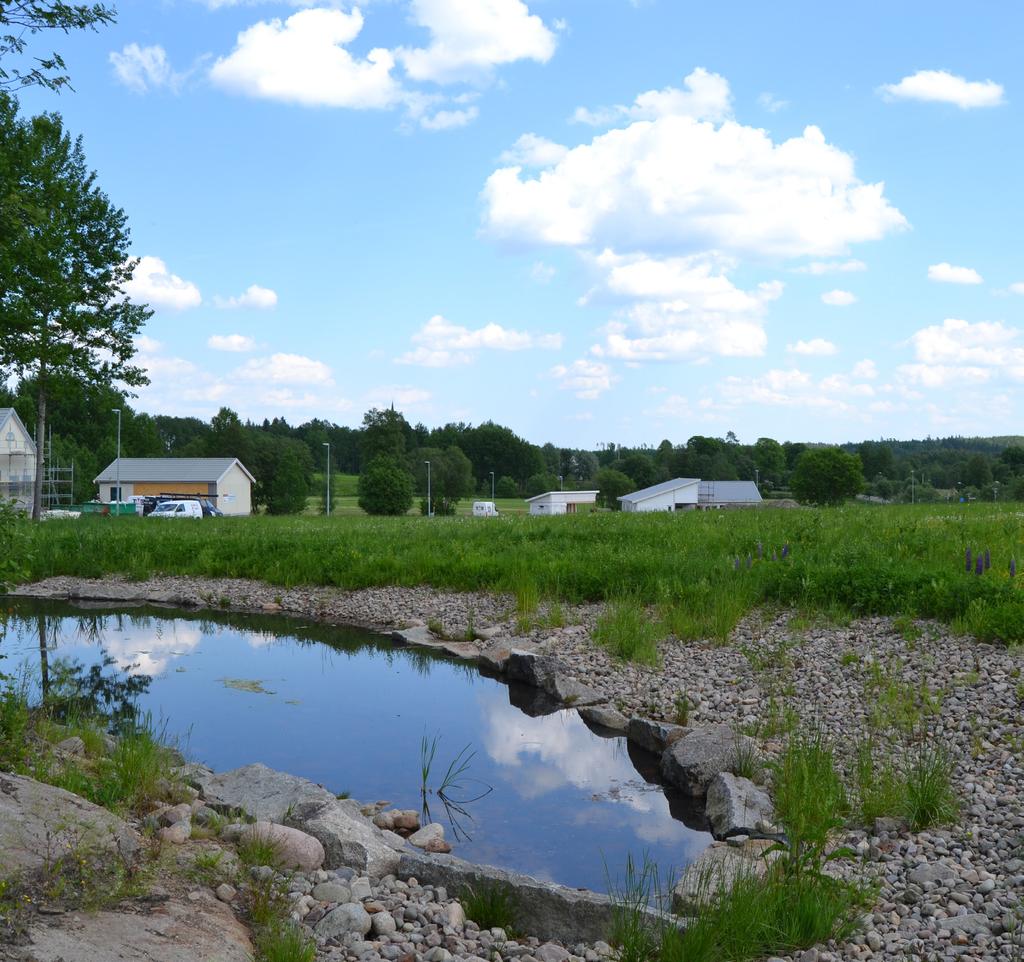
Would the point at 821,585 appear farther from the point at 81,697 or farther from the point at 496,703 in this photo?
the point at 81,697

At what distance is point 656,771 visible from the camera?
29.5 feet

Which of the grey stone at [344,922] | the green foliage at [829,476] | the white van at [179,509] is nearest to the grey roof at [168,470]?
the white van at [179,509]

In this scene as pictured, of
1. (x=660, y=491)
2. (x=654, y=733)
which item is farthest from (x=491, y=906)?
(x=660, y=491)

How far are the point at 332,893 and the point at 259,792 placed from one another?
2109 mm

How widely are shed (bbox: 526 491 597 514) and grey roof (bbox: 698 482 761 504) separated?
38.2 feet

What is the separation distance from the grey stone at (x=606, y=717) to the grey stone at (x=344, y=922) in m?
5.85

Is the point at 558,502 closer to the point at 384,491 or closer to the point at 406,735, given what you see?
the point at 384,491

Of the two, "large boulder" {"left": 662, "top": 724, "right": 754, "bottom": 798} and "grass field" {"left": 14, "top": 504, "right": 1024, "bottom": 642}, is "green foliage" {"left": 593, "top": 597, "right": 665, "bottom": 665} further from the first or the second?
"large boulder" {"left": 662, "top": 724, "right": 754, "bottom": 798}

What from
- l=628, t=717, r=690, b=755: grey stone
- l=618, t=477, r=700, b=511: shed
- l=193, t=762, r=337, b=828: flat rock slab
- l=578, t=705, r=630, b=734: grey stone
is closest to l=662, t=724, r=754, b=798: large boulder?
l=628, t=717, r=690, b=755: grey stone

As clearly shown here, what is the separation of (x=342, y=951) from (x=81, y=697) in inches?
325

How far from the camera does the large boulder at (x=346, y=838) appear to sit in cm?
585

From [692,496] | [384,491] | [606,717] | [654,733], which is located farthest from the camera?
[692,496]

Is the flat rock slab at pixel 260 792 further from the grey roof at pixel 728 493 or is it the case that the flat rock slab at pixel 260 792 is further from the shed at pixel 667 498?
the grey roof at pixel 728 493

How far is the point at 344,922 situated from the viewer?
484cm
